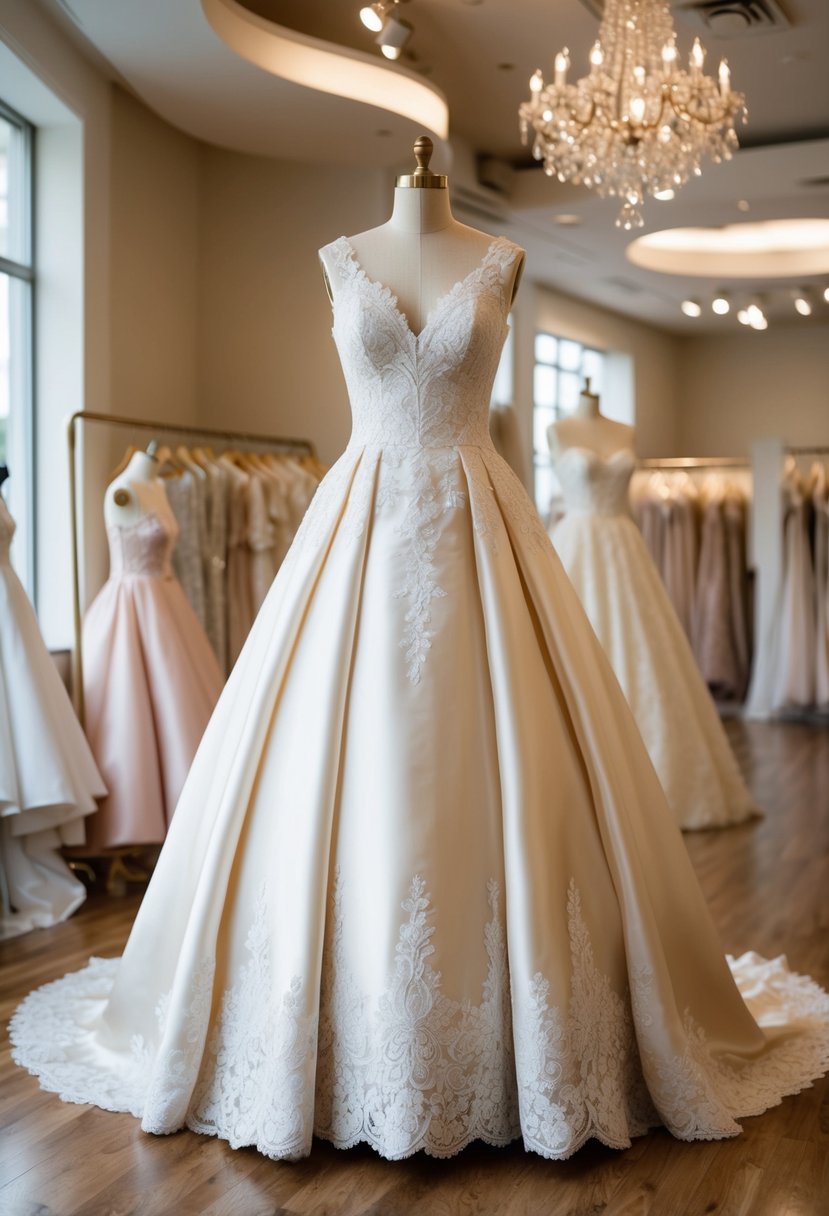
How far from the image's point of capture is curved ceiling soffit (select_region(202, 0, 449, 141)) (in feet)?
15.4

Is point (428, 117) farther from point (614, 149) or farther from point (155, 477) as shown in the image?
point (155, 477)

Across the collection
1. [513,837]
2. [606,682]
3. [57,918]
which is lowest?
[57,918]

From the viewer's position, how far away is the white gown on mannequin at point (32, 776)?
392 cm

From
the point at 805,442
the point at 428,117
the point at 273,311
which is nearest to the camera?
the point at 428,117

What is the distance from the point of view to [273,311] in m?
6.66

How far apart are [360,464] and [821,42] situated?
14.3ft

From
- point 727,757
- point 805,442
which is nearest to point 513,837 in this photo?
point 727,757

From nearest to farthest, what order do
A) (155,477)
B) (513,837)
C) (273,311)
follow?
(513,837) → (155,477) → (273,311)

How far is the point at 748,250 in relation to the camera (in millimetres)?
10016

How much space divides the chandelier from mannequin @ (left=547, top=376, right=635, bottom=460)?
98 centimetres

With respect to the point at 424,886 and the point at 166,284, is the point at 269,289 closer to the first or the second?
the point at 166,284

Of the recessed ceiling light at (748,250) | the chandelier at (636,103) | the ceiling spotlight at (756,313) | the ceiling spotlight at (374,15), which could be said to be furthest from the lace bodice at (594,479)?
the ceiling spotlight at (756,313)

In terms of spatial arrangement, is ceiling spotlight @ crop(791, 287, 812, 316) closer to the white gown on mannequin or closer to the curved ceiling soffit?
the curved ceiling soffit

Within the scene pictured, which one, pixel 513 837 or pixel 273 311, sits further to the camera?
pixel 273 311
